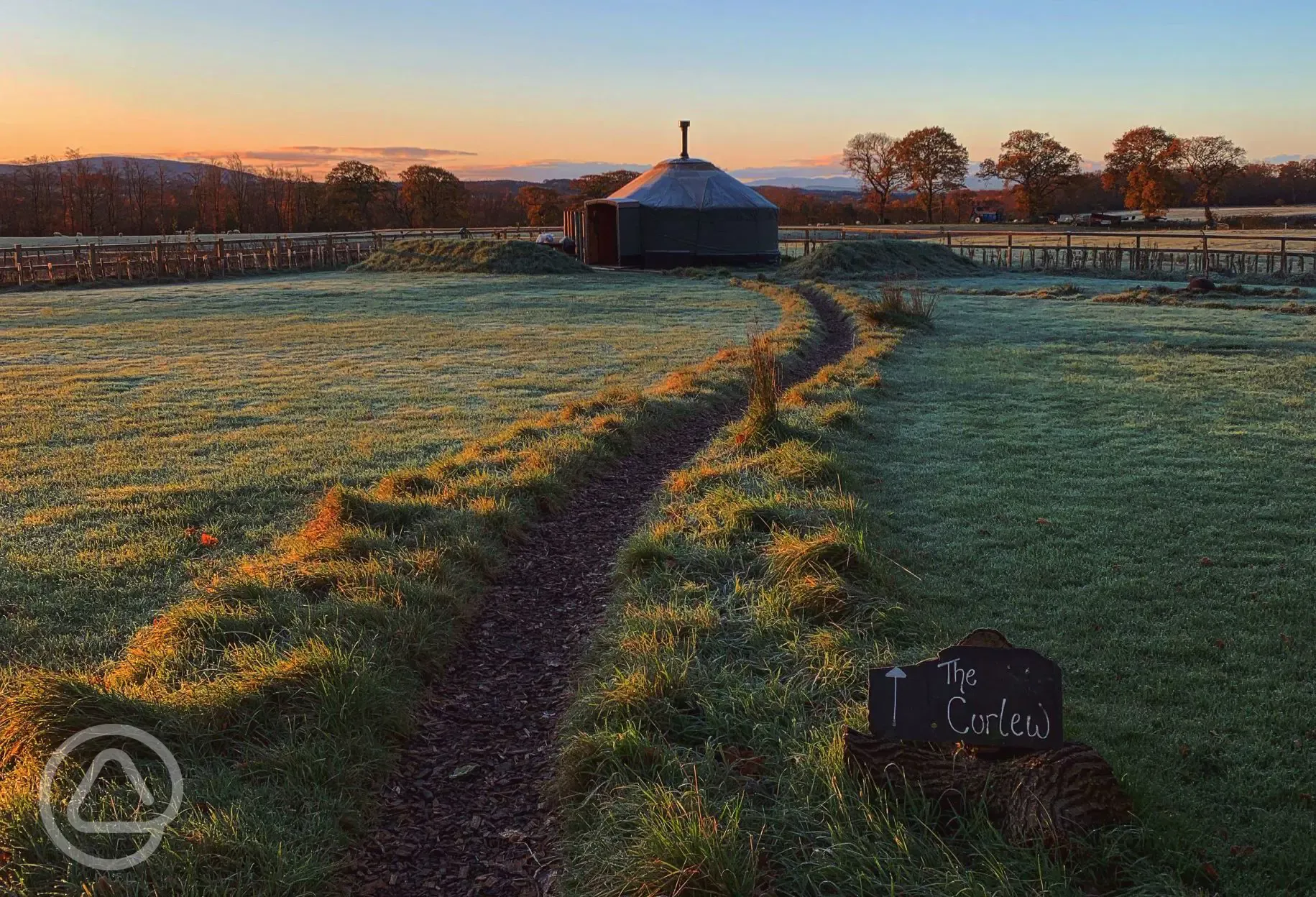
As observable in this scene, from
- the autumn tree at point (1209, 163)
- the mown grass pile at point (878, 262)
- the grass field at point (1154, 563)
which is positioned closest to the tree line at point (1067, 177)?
the autumn tree at point (1209, 163)

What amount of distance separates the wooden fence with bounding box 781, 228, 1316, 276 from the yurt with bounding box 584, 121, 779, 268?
234cm

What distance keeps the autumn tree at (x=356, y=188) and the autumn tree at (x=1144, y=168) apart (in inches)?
1987

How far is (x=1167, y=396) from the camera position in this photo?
403 inches

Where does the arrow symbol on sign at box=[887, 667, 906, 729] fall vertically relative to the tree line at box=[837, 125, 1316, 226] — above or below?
below

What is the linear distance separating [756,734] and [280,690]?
1.74 meters

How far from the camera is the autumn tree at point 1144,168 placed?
55938mm

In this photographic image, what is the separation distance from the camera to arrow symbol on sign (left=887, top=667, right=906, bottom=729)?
109 inches

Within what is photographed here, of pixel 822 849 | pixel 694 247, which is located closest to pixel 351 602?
pixel 822 849

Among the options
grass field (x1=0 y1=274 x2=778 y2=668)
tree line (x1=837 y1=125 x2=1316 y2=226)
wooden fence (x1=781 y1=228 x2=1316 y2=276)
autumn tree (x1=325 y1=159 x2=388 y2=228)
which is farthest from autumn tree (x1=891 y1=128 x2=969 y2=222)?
grass field (x1=0 y1=274 x2=778 y2=668)

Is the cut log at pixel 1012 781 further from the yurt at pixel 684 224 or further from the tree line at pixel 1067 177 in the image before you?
the tree line at pixel 1067 177

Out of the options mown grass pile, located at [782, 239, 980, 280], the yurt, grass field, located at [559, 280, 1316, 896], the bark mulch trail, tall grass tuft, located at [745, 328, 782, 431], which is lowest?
the bark mulch trail

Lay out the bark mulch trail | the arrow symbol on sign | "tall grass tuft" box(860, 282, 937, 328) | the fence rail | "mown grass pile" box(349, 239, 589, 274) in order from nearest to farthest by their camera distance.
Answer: the arrow symbol on sign → the bark mulch trail → "tall grass tuft" box(860, 282, 937, 328) → the fence rail → "mown grass pile" box(349, 239, 589, 274)

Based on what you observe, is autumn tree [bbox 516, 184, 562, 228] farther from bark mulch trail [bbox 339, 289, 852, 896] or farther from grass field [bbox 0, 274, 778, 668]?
bark mulch trail [bbox 339, 289, 852, 896]

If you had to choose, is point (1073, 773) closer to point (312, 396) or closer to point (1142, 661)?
point (1142, 661)
